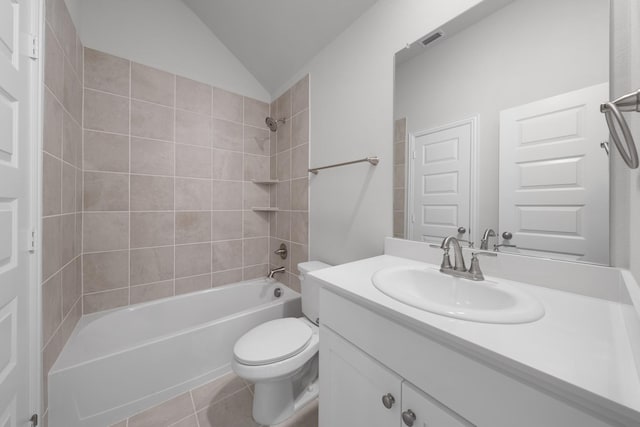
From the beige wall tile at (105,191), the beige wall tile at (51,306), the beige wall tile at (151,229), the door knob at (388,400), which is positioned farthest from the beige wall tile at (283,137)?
the door knob at (388,400)

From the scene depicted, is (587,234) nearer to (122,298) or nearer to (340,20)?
(340,20)

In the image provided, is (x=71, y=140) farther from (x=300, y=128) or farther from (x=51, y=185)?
(x=300, y=128)

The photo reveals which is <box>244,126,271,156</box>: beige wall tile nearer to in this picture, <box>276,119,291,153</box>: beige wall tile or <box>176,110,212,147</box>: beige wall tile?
<box>276,119,291,153</box>: beige wall tile

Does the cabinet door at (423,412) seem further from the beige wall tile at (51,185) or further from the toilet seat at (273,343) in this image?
the beige wall tile at (51,185)

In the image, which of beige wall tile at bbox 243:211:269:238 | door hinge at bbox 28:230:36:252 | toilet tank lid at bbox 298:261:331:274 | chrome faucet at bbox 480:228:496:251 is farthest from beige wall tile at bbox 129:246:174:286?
chrome faucet at bbox 480:228:496:251

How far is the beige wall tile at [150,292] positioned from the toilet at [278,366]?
924mm

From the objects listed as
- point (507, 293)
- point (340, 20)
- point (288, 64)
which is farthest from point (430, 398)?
point (288, 64)

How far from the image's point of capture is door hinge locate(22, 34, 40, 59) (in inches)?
32.1

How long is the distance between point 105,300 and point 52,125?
45.2 inches

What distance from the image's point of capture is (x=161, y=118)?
1.69 meters

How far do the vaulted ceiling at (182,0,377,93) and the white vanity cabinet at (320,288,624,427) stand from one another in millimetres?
1610

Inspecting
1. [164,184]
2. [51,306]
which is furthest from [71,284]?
[164,184]

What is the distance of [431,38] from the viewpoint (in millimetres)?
1007

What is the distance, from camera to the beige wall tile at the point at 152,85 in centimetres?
Result: 160
